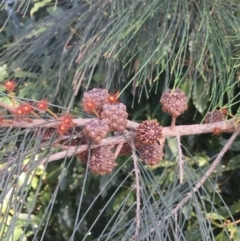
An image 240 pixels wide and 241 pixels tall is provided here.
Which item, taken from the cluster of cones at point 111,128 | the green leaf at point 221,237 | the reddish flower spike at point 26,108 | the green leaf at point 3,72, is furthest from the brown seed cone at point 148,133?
the green leaf at point 3,72

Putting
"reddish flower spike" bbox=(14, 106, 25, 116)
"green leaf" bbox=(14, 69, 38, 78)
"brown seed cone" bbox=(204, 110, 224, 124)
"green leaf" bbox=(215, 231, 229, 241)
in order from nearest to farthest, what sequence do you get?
"reddish flower spike" bbox=(14, 106, 25, 116) → "brown seed cone" bbox=(204, 110, 224, 124) → "green leaf" bbox=(215, 231, 229, 241) → "green leaf" bbox=(14, 69, 38, 78)

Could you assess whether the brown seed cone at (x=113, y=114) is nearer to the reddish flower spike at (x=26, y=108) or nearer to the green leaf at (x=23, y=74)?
the reddish flower spike at (x=26, y=108)

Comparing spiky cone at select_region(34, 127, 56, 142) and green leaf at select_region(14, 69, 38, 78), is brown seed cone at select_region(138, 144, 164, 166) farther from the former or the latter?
green leaf at select_region(14, 69, 38, 78)

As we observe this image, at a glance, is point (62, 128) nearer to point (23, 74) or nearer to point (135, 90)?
point (135, 90)

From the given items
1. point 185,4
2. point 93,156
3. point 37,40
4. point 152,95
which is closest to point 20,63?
point 37,40

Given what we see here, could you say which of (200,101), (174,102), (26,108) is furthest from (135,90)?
(26,108)

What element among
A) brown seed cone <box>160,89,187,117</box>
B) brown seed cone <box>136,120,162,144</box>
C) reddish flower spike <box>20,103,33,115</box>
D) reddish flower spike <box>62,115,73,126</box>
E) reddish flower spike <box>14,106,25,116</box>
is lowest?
reddish flower spike <box>14,106,25,116</box>

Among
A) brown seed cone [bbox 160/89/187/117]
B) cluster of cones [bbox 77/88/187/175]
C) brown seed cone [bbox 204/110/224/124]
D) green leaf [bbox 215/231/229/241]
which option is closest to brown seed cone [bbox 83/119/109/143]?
cluster of cones [bbox 77/88/187/175]
